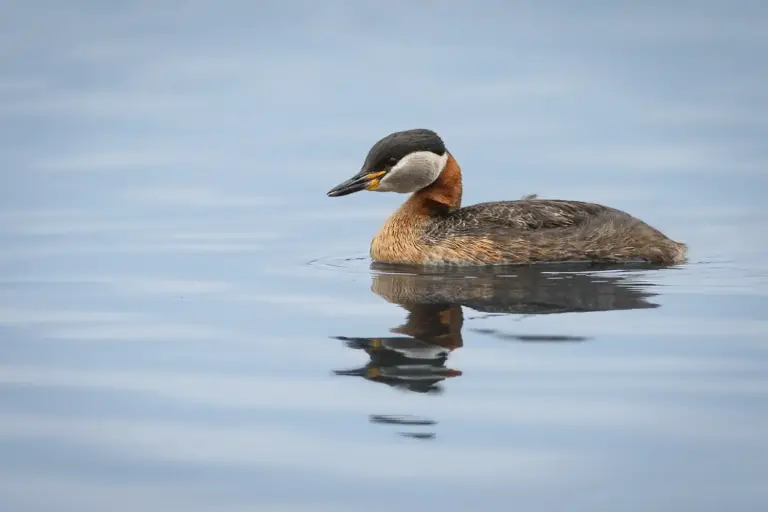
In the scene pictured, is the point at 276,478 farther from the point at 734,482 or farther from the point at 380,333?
the point at 380,333

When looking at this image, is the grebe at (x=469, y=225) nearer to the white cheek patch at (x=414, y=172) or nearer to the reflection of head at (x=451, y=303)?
the white cheek patch at (x=414, y=172)

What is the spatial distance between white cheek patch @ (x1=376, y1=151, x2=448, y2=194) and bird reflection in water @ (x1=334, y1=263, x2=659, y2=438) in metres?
0.80

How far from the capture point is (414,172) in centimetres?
1165

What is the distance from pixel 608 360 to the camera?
7.49 meters

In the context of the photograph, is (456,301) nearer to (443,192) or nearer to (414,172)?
(414,172)

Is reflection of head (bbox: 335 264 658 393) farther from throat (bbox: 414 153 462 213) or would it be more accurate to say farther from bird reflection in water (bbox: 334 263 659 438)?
throat (bbox: 414 153 462 213)

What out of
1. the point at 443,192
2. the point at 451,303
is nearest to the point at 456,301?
the point at 451,303

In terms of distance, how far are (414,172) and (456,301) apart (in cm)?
257

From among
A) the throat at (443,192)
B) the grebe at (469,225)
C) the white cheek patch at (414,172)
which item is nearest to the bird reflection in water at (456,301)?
the grebe at (469,225)

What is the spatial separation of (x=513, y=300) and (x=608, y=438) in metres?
3.28

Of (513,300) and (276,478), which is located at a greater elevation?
(513,300)

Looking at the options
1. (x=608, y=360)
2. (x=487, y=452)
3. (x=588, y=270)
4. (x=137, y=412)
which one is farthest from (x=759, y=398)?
(x=588, y=270)

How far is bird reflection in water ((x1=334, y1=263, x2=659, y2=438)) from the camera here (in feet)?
24.0

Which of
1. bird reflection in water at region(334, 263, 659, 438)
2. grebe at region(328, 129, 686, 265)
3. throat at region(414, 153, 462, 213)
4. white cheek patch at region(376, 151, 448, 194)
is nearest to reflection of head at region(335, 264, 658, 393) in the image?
bird reflection in water at region(334, 263, 659, 438)
